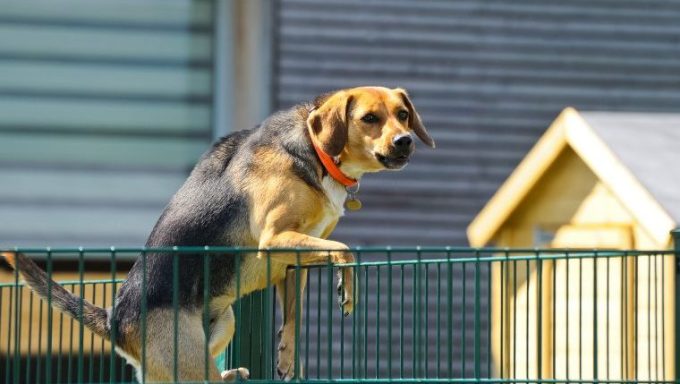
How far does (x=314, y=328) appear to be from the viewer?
421 inches

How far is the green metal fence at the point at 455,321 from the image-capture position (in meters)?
4.27

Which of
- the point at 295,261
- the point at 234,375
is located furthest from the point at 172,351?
the point at 295,261

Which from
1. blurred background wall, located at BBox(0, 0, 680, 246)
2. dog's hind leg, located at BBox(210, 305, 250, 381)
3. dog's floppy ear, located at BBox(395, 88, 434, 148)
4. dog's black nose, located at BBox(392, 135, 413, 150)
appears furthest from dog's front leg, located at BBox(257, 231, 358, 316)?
blurred background wall, located at BBox(0, 0, 680, 246)

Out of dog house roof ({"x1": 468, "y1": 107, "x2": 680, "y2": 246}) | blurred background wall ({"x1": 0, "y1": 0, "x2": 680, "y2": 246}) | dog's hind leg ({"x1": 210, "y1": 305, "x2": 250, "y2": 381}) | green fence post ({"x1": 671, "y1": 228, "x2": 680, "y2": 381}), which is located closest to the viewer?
green fence post ({"x1": 671, "y1": 228, "x2": 680, "y2": 381})

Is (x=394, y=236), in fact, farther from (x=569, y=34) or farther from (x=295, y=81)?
(x=569, y=34)

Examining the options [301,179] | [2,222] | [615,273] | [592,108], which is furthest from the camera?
[592,108]

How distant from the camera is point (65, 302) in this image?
4977mm

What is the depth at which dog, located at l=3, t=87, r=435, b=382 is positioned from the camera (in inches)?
194

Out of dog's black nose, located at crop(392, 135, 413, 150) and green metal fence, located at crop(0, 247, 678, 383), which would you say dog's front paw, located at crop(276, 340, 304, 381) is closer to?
green metal fence, located at crop(0, 247, 678, 383)

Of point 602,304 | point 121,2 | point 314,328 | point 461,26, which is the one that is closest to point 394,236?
point 314,328

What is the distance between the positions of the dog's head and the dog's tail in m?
1.03

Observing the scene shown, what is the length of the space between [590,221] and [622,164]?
1.75 feet

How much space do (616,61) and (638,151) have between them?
145 inches

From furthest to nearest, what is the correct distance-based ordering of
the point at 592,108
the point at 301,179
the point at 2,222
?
the point at 592,108
the point at 2,222
the point at 301,179
